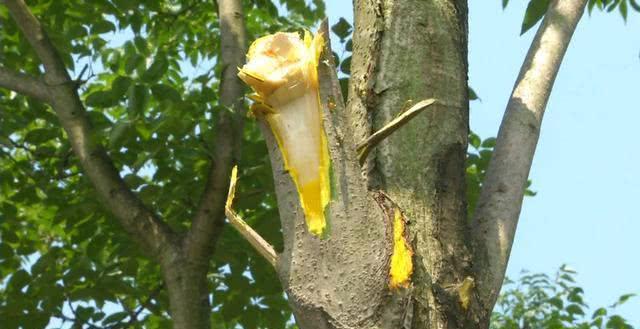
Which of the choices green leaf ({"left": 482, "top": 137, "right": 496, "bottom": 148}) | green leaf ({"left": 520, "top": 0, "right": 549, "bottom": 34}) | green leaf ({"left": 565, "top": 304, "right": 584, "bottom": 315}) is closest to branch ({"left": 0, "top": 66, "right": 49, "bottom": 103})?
green leaf ({"left": 520, "top": 0, "right": 549, "bottom": 34})

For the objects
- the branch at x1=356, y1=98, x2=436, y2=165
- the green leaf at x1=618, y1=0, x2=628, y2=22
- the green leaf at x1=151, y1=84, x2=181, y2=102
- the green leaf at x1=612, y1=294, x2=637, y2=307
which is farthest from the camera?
the green leaf at x1=612, y1=294, x2=637, y2=307

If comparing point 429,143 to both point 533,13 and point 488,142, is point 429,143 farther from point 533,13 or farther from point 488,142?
point 488,142

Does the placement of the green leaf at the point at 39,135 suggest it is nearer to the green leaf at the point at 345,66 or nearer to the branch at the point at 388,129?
the green leaf at the point at 345,66

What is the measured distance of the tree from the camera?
2.12 meters

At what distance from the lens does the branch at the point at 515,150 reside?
2.45 meters

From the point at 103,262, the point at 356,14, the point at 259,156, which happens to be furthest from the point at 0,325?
the point at 356,14

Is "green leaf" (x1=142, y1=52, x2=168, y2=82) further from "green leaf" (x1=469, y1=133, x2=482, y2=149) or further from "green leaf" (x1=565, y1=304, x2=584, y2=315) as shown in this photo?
"green leaf" (x1=565, y1=304, x2=584, y2=315)

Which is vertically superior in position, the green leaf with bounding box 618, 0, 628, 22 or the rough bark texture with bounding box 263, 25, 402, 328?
the green leaf with bounding box 618, 0, 628, 22

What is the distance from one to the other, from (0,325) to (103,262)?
82 centimetres

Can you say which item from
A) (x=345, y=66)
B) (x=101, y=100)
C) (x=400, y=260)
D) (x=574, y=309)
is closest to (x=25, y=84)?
(x=101, y=100)

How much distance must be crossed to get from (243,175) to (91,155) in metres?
0.80

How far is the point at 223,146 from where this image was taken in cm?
439

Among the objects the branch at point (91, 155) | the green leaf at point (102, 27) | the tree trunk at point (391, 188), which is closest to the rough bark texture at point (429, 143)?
the tree trunk at point (391, 188)

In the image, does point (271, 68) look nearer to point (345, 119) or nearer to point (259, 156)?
point (345, 119)
